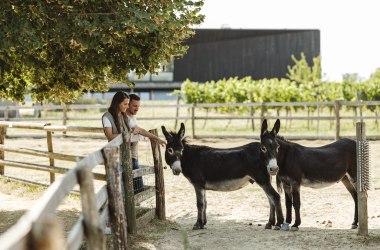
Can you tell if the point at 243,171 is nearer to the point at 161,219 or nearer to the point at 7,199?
the point at 161,219

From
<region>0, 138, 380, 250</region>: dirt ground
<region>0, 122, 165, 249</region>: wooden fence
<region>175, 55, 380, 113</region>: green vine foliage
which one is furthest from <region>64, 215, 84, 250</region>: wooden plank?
<region>175, 55, 380, 113</region>: green vine foliage

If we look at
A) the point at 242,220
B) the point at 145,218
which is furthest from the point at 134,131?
the point at 242,220

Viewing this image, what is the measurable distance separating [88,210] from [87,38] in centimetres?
481

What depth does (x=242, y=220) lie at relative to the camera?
9875 mm

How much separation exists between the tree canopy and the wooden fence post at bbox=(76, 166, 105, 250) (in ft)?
14.2

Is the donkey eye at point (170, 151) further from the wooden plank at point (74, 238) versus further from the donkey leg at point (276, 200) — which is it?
the wooden plank at point (74, 238)

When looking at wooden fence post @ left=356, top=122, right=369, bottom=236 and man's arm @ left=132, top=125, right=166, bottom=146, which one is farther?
man's arm @ left=132, top=125, right=166, bottom=146

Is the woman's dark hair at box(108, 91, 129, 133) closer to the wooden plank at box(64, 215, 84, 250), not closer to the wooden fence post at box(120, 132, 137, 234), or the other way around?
the wooden fence post at box(120, 132, 137, 234)

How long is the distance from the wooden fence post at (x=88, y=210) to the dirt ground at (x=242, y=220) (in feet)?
13.7

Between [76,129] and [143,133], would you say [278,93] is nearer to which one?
[76,129]

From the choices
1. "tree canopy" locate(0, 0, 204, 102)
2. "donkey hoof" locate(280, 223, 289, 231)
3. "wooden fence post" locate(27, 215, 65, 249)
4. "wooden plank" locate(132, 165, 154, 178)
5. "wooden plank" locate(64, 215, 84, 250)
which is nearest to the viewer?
"wooden fence post" locate(27, 215, 65, 249)

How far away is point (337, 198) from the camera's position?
11727 millimetres

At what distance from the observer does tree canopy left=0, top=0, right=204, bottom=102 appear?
25.6 ft

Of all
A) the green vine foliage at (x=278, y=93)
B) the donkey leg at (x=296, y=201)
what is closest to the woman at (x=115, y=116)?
the donkey leg at (x=296, y=201)
